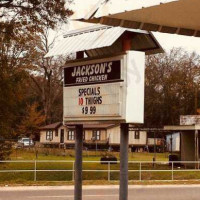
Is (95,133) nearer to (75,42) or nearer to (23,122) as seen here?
(23,122)

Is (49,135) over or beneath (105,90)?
over

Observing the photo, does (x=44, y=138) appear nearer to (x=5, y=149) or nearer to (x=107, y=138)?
(x=107, y=138)

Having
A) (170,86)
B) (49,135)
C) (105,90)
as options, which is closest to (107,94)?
(105,90)

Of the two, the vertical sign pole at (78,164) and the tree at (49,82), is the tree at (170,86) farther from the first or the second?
the vertical sign pole at (78,164)

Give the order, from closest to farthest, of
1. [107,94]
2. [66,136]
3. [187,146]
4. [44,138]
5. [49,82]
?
[107,94] < [187,146] < [49,82] < [66,136] < [44,138]

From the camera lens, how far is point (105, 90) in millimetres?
9219

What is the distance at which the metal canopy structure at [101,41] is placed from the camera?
8703 millimetres

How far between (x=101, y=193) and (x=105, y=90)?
13351 millimetres

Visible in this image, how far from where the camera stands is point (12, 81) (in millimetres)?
32656

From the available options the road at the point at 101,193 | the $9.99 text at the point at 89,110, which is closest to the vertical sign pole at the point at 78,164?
the $9.99 text at the point at 89,110

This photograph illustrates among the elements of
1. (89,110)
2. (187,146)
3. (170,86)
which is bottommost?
(187,146)

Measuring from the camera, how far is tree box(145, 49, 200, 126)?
81.0 meters

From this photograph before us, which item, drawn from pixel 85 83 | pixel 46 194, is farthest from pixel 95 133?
pixel 85 83

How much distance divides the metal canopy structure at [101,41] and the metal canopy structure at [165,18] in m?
1.01
